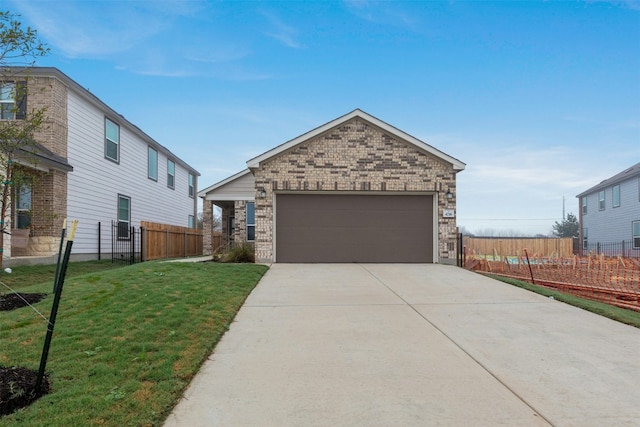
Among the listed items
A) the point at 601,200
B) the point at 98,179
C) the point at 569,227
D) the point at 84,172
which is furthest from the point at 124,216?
the point at 569,227

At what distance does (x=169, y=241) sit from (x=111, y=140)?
5.19 m

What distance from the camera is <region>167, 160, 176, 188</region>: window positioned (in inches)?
931

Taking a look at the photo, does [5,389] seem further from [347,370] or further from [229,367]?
[347,370]

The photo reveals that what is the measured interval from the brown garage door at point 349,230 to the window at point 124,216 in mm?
8593

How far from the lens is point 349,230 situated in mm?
13727

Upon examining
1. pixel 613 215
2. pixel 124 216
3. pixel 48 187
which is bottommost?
pixel 124 216

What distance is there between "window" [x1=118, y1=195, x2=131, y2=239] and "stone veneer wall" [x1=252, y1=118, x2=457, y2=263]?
812 centimetres

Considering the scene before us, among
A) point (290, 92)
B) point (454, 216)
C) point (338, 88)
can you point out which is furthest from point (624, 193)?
point (290, 92)

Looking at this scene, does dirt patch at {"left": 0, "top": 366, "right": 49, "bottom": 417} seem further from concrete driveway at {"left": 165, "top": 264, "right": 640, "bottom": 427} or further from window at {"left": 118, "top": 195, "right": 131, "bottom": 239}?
window at {"left": 118, "top": 195, "right": 131, "bottom": 239}

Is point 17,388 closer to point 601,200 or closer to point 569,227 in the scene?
point 601,200

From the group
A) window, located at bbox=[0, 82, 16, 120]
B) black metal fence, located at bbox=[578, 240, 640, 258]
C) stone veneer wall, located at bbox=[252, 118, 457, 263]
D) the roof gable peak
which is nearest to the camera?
window, located at bbox=[0, 82, 16, 120]

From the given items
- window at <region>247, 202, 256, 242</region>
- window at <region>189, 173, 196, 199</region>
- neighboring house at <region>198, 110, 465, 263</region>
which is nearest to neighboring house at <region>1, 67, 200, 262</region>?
window at <region>189, 173, 196, 199</region>

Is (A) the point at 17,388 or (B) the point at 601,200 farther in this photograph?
(B) the point at 601,200

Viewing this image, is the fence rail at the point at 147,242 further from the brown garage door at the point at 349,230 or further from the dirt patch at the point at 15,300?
the dirt patch at the point at 15,300
